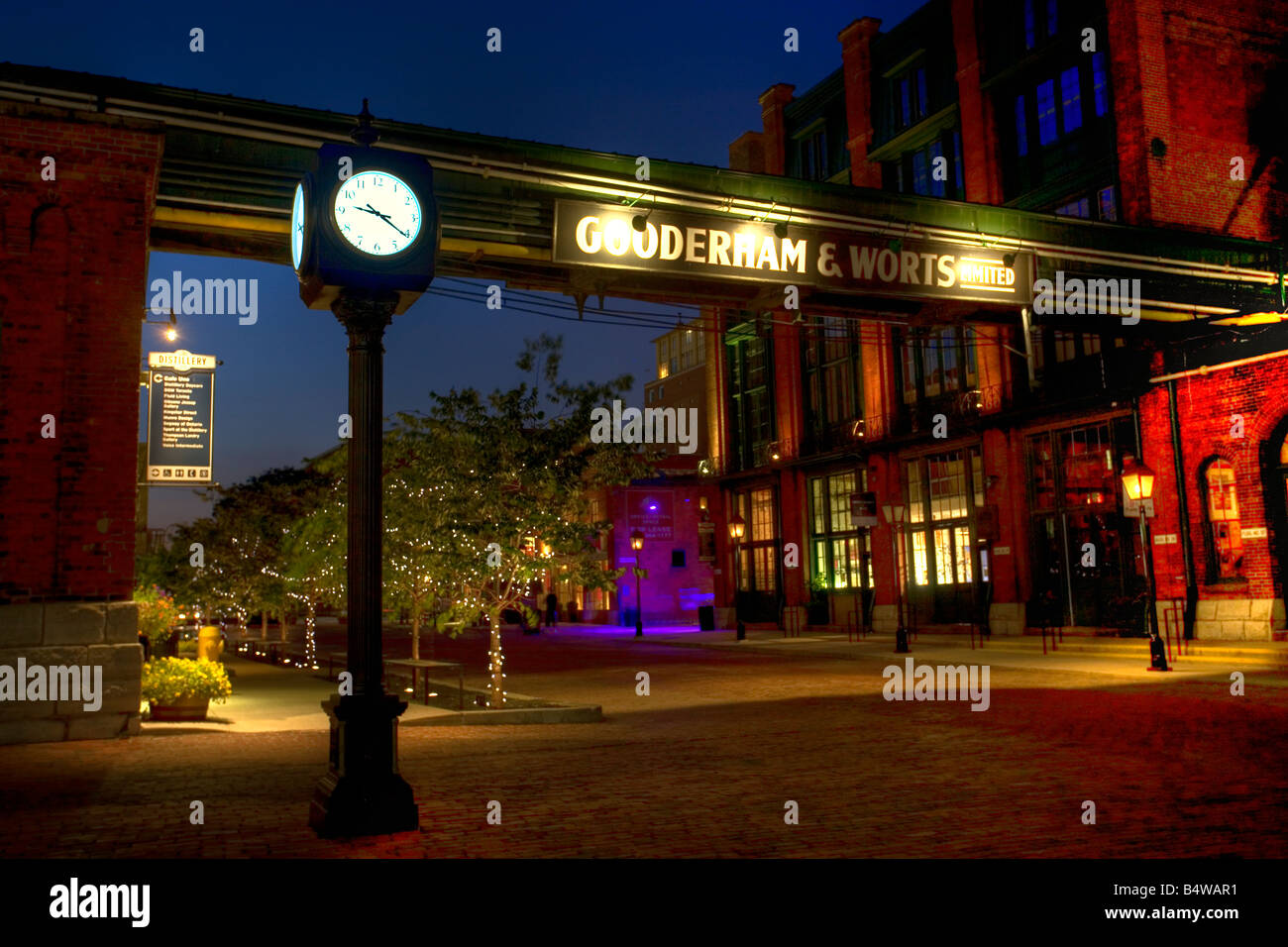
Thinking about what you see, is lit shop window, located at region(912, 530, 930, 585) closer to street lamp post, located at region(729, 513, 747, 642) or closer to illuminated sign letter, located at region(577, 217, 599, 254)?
street lamp post, located at region(729, 513, 747, 642)

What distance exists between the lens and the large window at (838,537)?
113ft

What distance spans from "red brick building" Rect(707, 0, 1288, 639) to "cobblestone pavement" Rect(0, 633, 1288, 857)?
243 inches

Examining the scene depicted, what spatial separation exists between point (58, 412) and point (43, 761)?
389 centimetres

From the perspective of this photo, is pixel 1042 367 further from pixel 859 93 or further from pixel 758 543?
pixel 758 543

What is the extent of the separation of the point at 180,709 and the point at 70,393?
4.28 meters

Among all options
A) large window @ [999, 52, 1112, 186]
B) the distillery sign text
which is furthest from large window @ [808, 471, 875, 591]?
the distillery sign text

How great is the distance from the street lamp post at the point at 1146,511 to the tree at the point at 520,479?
30.5 feet

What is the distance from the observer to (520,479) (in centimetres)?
1426

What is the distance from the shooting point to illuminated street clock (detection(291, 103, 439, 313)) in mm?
6805

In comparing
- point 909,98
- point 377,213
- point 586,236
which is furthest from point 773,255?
point 909,98
